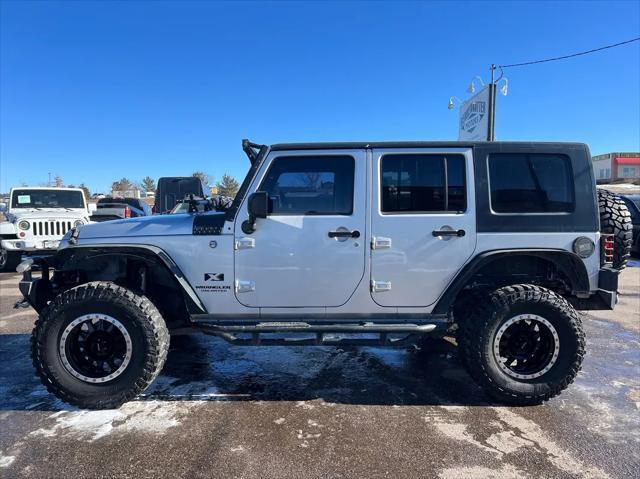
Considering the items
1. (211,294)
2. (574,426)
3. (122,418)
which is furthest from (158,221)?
(574,426)

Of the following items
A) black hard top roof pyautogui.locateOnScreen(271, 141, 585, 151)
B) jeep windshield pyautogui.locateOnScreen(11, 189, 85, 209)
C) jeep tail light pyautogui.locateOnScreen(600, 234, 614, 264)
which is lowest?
jeep tail light pyautogui.locateOnScreen(600, 234, 614, 264)

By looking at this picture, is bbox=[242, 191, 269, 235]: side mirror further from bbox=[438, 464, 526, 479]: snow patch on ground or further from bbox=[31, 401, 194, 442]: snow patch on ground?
bbox=[438, 464, 526, 479]: snow patch on ground

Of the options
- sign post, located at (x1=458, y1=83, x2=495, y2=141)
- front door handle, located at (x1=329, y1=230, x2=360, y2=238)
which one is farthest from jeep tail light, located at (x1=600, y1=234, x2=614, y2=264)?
sign post, located at (x1=458, y1=83, x2=495, y2=141)

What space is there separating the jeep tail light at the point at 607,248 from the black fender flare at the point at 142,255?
329 cm

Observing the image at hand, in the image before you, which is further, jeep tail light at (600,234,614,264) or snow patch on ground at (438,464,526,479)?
jeep tail light at (600,234,614,264)

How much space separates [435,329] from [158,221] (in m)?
2.47

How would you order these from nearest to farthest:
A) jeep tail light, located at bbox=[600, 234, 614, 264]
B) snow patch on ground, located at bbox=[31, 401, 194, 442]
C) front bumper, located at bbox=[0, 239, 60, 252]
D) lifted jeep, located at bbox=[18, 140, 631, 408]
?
snow patch on ground, located at bbox=[31, 401, 194, 442], lifted jeep, located at bbox=[18, 140, 631, 408], jeep tail light, located at bbox=[600, 234, 614, 264], front bumper, located at bbox=[0, 239, 60, 252]

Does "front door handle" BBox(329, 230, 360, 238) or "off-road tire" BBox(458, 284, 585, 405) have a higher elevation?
"front door handle" BBox(329, 230, 360, 238)

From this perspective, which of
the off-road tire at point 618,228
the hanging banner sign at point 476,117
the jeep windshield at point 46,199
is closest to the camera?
the off-road tire at point 618,228

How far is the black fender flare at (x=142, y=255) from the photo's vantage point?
3.35 meters

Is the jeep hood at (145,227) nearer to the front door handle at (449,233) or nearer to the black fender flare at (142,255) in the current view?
the black fender flare at (142,255)

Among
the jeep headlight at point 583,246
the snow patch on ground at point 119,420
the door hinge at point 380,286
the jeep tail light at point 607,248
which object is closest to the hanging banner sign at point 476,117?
the jeep tail light at point 607,248

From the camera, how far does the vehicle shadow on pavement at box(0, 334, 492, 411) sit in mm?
3467

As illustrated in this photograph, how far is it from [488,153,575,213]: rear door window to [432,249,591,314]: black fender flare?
0.34 meters
